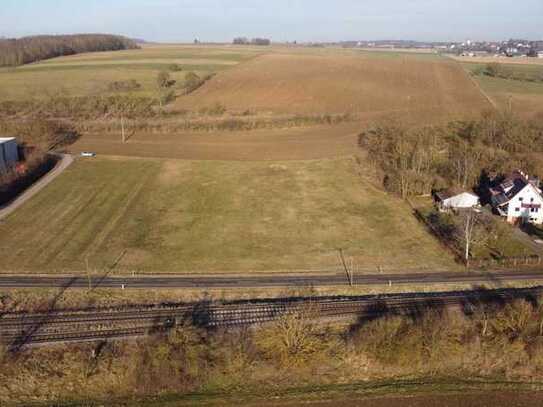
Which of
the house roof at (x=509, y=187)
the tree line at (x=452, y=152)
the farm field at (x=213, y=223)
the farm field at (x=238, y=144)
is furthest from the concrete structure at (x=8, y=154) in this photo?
the house roof at (x=509, y=187)

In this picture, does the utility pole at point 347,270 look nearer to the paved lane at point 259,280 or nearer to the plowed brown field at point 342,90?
the paved lane at point 259,280

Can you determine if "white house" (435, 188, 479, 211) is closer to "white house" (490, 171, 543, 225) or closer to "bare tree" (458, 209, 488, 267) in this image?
"white house" (490, 171, 543, 225)

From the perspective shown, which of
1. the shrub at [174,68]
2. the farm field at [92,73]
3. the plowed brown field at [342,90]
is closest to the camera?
the plowed brown field at [342,90]

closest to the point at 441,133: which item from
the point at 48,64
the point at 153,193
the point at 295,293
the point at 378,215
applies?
the point at 378,215

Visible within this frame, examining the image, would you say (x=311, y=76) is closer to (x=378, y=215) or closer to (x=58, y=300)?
(x=378, y=215)

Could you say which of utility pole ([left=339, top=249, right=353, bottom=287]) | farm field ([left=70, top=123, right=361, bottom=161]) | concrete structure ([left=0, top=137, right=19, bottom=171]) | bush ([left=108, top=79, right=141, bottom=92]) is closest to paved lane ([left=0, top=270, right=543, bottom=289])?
utility pole ([left=339, top=249, right=353, bottom=287])

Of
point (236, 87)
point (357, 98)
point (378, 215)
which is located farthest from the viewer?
point (236, 87)
